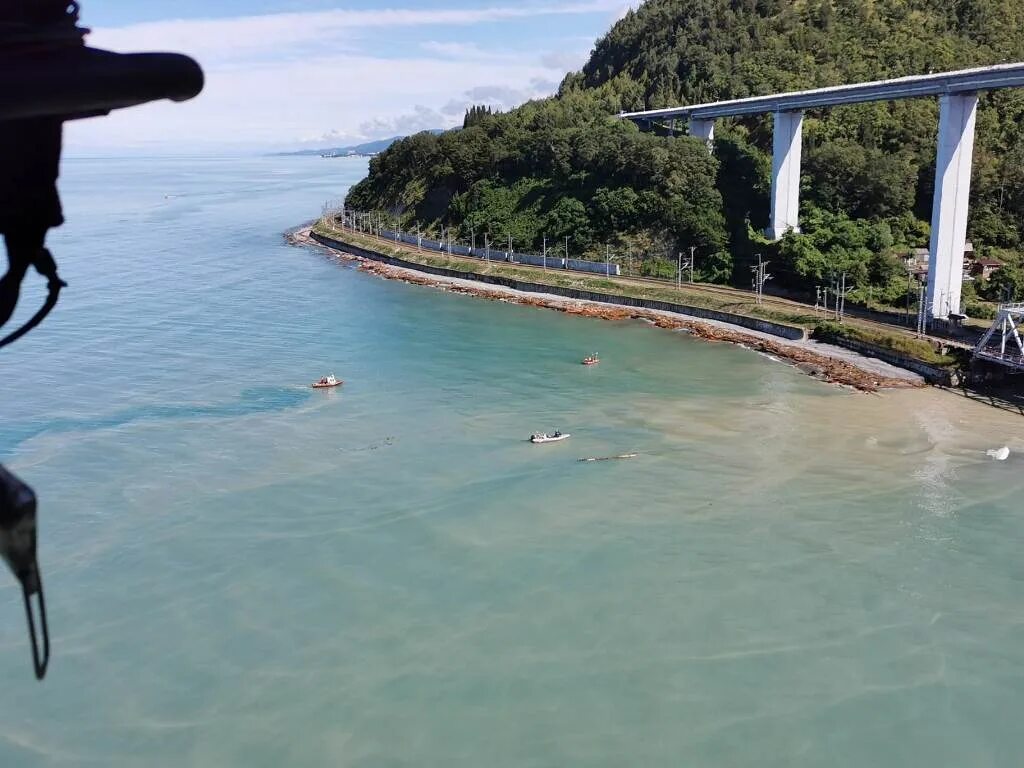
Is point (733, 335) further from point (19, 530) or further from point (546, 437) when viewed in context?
point (19, 530)

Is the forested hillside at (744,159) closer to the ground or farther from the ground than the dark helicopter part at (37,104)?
farther from the ground

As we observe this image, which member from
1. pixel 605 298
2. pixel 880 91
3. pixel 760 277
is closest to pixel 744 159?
pixel 880 91

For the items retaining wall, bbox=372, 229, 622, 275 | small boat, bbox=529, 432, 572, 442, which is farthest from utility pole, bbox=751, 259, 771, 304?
small boat, bbox=529, 432, 572, 442

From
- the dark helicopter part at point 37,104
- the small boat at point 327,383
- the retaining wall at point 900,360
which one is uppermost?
the dark helicopter part at point 37,104

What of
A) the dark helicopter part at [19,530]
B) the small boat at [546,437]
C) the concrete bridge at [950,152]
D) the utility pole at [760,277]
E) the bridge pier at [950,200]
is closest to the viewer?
the dark helicopter part at [19,530]

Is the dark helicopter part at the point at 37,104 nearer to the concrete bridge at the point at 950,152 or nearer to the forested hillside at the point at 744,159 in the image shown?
the concrete bridge at the point at 950,152

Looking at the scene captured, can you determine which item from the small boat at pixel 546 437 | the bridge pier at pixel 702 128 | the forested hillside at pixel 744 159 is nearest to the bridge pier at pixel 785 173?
the forested hillside at pixel 744 159

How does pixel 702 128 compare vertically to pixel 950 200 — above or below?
above
